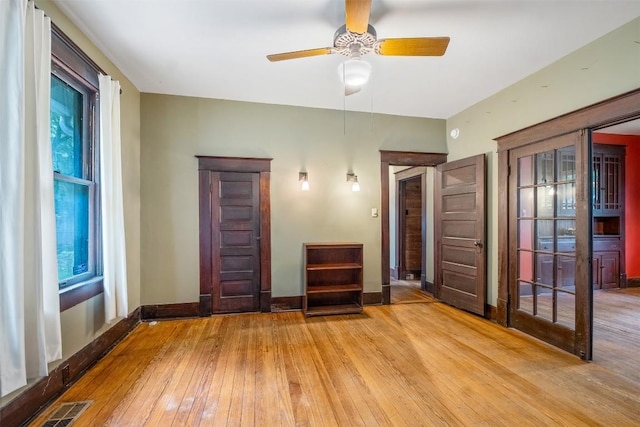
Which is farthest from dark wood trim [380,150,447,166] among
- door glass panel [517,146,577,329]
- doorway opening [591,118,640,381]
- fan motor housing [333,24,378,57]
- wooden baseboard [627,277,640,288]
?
wooden baseboard [627,277,640,288]

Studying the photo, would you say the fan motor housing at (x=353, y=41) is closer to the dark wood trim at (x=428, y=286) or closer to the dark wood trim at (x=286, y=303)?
the dark wood trim at (x=286, y=303)

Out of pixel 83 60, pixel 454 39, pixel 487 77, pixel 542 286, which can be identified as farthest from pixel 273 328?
pixel 487 77

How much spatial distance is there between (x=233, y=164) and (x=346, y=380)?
290cm

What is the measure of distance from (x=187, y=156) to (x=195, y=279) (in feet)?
5.38

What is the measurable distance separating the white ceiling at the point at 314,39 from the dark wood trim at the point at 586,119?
612 millimetres

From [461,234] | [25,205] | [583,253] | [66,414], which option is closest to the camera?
[25,205]

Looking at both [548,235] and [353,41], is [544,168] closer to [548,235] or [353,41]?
[548,235]

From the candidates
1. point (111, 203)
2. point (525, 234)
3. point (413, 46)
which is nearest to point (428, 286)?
point (525, 234)

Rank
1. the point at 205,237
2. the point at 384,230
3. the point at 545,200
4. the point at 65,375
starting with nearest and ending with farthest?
the point at 65,375 < the point at 545,200 < the point at 205,237 < the point at 384,230

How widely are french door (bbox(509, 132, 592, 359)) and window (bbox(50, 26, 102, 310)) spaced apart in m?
4.46

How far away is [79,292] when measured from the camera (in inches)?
94.2

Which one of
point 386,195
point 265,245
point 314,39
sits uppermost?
point 314,39

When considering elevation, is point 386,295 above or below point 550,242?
below

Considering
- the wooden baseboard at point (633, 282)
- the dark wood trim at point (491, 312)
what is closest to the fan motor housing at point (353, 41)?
the dark wood trim at point (491, 312)
